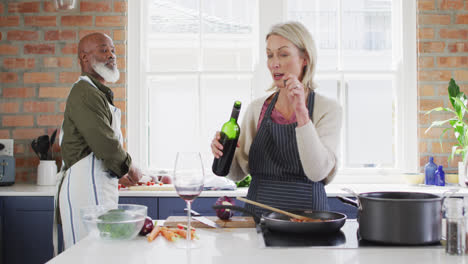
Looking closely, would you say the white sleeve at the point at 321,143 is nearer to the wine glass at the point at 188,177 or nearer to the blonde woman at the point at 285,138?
the blonde woman at the point at 285,138

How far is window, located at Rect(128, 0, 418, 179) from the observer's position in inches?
153

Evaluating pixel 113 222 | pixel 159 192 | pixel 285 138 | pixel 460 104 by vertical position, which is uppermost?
pixel 460 104

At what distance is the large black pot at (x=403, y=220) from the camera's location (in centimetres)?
125

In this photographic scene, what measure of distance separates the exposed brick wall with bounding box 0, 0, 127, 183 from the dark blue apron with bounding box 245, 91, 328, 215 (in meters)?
2.08

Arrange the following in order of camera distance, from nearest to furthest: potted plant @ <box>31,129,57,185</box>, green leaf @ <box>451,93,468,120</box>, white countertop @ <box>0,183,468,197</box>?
white countertop @ <box>0,183,468,197</box> < green leaf @ <box>451,93,468,120</box> < potted plant @ <box>31,129,57,185</box>

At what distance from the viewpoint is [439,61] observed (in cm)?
378

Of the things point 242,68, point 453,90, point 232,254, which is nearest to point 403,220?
point 232,254

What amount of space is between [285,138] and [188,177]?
83 centimetres

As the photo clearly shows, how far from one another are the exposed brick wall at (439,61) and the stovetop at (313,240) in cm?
256

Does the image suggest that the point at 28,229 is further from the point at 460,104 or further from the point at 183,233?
the point at 460,104

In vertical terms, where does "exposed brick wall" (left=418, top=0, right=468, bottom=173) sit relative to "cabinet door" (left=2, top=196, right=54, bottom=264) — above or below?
above

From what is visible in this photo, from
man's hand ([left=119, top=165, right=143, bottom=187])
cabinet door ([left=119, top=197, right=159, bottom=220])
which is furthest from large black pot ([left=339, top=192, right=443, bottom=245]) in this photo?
cabinet door ([left=119, top=197, right=159, bottom=220])

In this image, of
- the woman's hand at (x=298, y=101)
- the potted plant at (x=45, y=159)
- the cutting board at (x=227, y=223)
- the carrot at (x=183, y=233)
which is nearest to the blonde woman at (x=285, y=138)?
the woman's hand at (x=298, y=101)

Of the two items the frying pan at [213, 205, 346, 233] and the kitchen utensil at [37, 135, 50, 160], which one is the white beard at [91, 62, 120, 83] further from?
the frying pan at [213, 205, 346, 233]
